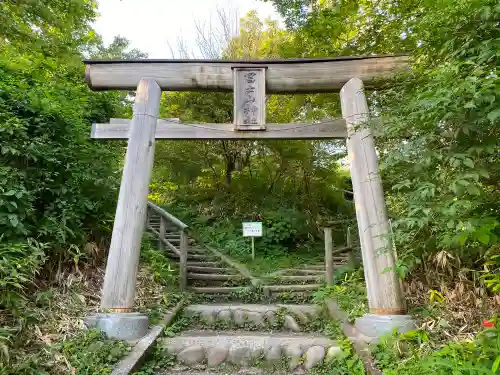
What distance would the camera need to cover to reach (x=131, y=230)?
405 cm

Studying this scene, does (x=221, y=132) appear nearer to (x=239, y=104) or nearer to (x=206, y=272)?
(x=239, y=104)

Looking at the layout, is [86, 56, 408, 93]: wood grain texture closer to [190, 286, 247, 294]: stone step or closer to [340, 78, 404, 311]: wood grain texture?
[340, 78, 404, 311]: wood grain texture

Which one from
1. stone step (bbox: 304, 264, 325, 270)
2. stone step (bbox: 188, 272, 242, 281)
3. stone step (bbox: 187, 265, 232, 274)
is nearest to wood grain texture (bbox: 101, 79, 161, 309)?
stone step (bbox: 188, 272, 242, 281)

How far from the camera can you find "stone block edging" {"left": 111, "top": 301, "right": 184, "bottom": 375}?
9.52ft

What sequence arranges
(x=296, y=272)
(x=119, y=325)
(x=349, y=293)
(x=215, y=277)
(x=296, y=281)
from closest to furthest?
1. (x=119, y=325)
2. (x=349, y=293)
3. (x=296, y=281)
4. (x=215, y=277)
5. (x=296, y=272)

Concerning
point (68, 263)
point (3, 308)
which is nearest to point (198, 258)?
point (68, 263)

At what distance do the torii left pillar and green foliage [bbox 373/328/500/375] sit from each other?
234 centimetres

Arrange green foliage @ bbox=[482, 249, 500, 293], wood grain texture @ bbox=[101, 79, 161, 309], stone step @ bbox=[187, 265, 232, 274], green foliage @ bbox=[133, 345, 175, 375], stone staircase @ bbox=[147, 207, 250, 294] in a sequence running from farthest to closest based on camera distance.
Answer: stone step @ bbox=[187, 265, 232, 274] → stone staircase @ bbox=[147, 207, 250, 294] → wood grain texture @ bbox=[101, 79, 161, 309] → green foliage @ bbox=[133, 345, 175, 375] → green foliage @ bbox=[482, 249, 500, 293]

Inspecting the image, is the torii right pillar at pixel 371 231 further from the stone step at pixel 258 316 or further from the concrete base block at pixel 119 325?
the concrete base block at pixel 119 325

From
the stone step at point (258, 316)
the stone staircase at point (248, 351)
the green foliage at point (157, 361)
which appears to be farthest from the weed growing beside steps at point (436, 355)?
the green foliage at point (157, 361)

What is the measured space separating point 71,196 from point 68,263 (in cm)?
82

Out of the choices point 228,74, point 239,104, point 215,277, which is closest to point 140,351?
point 239,104

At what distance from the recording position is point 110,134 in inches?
189

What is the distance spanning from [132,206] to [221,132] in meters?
1.52
